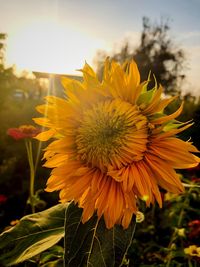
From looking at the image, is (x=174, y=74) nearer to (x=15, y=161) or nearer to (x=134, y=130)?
(x=15, y=161)

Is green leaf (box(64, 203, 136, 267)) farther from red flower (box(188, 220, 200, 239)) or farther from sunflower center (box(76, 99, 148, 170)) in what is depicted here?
red flower (box(188, 220, 200, 239))

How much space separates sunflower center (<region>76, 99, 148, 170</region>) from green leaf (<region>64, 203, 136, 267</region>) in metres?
0.14

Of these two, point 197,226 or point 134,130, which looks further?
point 197,226

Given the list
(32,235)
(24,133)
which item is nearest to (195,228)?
(24,133)

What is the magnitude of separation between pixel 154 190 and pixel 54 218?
303 mm

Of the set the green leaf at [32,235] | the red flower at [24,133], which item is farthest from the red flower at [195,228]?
the green leaf at [32,235]

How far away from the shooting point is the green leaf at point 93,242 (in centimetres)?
74

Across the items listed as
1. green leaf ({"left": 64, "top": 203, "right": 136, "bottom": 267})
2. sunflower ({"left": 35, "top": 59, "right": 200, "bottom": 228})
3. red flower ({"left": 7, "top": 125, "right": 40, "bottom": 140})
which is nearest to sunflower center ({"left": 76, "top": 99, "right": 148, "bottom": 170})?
sunflower ({"left": 35, "top": 59, "right": 200, "bottom": 228})

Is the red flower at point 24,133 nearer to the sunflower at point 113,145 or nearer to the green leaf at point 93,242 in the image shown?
the sunflower at point 113,145

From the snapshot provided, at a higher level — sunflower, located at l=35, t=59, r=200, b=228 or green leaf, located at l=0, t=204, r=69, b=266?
sunflower, located at l=35, t=59, r=200, b=228

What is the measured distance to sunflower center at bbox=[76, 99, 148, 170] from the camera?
88 cm

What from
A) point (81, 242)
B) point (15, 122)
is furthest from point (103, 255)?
point (15, 122)

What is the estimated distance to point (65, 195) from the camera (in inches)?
32.4

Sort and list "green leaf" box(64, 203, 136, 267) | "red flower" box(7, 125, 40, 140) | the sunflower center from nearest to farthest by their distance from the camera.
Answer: "green leaf" box(64, 203, 136, 267) < the sunflower center < "red flower" box(7, 125, 40, 140)
